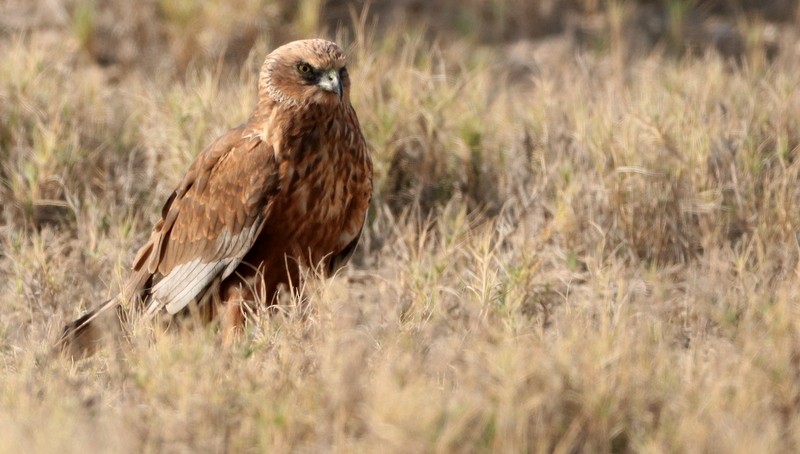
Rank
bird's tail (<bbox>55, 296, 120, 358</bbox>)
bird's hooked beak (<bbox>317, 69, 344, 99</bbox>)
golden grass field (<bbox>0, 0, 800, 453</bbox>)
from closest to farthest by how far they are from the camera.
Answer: golden grass field (<bbox>0, 0, 800, 453</bbox>), bird's tail (<bbox>55, 296, 120, 358</bbox>), bird's hooked beak (<bbox>317, 69, 344, 99</bbox>)

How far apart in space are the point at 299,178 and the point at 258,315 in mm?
534

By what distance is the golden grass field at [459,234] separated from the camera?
12.0 feet

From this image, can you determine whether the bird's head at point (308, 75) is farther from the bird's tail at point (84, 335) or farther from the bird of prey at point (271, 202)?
the bird's tail at point (84, 335)

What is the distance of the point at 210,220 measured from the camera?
503cm

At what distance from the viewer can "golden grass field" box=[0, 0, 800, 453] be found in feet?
12.0

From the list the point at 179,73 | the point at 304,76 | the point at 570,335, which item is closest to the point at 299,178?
the point at 304,76

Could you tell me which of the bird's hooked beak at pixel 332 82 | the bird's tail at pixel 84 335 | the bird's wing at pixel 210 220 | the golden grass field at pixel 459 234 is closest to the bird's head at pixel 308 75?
the bird's hooked beak at pixel 332 82

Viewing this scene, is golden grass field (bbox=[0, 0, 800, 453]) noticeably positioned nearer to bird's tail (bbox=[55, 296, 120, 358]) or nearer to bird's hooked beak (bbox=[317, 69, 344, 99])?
bird's tail (bbox=[55, 296, 120, 358])

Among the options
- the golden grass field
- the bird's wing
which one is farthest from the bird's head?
the golden grass field

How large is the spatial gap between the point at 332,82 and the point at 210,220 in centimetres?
74

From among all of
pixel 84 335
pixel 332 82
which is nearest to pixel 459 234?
pixel 332 82

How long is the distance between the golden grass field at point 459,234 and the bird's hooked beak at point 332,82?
2.46 feet

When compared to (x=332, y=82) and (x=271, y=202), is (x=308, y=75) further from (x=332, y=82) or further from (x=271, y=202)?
(x=271, y=202)

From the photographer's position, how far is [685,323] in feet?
15.9
